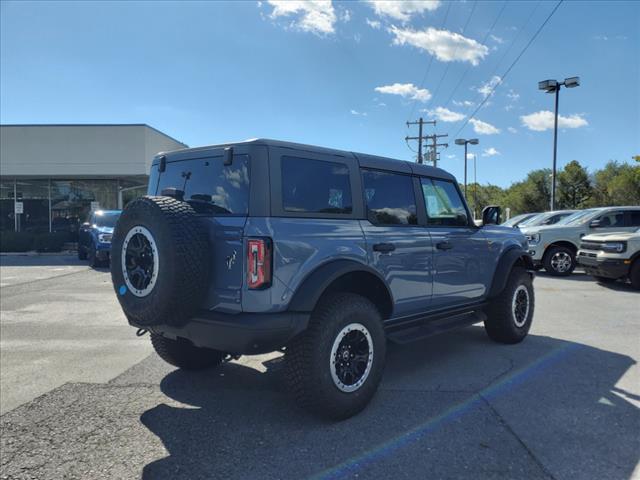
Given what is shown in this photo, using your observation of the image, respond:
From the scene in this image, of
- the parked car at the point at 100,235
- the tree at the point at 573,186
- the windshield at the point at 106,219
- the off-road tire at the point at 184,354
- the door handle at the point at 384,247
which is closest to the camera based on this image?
the door handle at the point at 384,247

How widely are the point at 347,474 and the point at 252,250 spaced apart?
1492mm

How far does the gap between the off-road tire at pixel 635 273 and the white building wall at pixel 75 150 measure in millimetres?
19144

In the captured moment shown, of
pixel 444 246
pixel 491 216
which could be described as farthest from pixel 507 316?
pixel 444 246

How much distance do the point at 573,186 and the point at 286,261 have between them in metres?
42.9

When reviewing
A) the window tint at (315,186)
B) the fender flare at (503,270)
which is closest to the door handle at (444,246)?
the fender flare at (503,270)

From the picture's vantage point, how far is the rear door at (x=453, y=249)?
4.71m

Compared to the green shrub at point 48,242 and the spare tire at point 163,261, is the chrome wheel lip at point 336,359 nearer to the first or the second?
the spare tire at point 163,261

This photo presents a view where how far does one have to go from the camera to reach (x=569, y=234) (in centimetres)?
1230

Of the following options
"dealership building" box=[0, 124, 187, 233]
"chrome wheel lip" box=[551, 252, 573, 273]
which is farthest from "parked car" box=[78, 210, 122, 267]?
"chrome wheel lip" box=[551, 252, 573, 273]

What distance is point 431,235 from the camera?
4.59 metres

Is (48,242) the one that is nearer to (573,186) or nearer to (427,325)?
(427,325)

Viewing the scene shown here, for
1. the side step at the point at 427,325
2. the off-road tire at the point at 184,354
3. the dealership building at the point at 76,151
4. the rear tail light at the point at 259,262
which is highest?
the dealership building at the point at 76,151

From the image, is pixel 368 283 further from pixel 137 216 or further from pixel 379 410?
pixel 137 216

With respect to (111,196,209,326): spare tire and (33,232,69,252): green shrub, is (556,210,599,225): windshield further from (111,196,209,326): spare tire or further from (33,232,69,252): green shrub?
(33,232,69,252): green shrub
